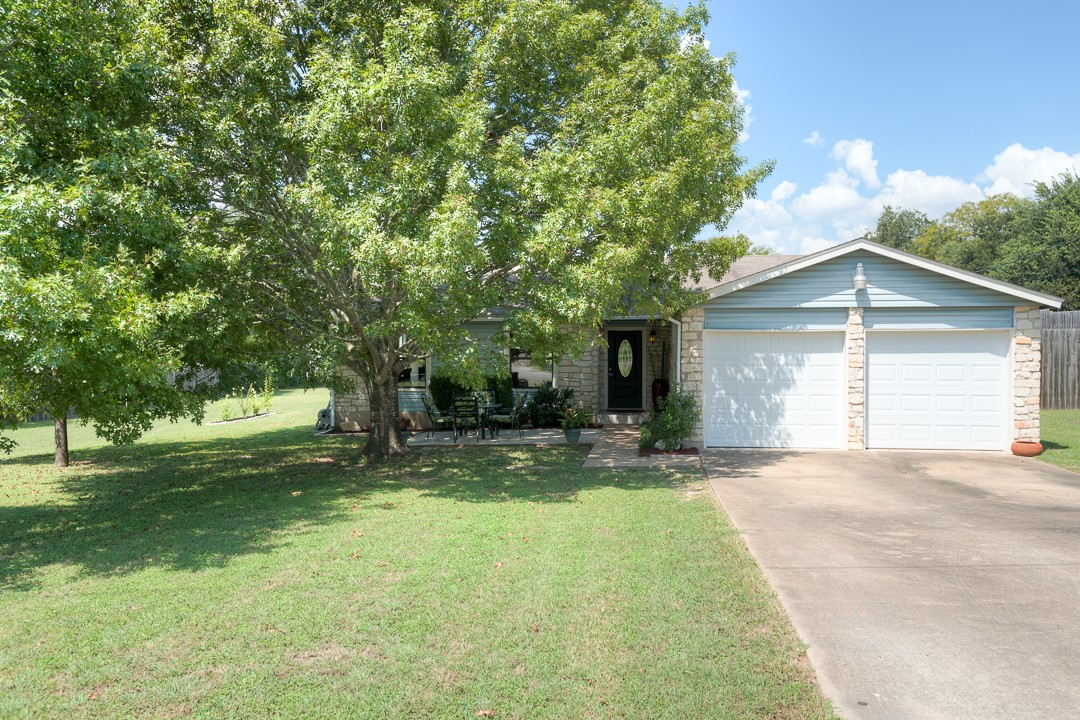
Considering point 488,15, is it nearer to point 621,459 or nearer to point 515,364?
point 621,459

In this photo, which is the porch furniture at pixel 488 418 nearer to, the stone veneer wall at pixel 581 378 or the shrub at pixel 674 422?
the stone veneer wall at pixel 581 378

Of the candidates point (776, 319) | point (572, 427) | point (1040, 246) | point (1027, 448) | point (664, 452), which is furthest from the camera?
point (1040, 246)

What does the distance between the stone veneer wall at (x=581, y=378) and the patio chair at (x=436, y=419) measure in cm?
317

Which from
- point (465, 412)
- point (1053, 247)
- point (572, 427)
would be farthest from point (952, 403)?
point (1053, 247)

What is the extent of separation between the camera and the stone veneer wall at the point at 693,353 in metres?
12.5

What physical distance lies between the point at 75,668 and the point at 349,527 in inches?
135

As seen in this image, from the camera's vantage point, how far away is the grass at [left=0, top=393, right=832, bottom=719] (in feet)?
11.8

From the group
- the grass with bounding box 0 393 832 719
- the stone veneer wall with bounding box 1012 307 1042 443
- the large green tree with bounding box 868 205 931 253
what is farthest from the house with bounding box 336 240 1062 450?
the large green tree with bounding box 868 205 931 253

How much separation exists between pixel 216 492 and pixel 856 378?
1090cm

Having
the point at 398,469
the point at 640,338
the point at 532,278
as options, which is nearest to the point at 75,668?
the point at 532,278

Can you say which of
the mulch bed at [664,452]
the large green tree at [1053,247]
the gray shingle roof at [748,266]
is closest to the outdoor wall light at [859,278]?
the gray shingle roof at [748,266]

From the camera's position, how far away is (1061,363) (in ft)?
63.5

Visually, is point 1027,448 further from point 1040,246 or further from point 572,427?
point 1040,246

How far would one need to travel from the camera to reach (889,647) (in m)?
4.17
